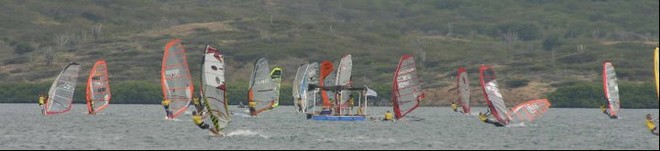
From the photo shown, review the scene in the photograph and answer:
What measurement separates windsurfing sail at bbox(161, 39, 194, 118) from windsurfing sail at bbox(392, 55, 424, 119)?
28.5 m

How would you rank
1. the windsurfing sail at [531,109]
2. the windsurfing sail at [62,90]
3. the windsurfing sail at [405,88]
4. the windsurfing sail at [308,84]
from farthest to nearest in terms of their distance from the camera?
the windsurfing sail at [62,90] → the windsurfing sail at [308,84] → the windsurfing sail at [405,88] → the windsurfing sail at [531,109]

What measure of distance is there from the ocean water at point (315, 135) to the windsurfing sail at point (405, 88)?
Answer: 6.06ft

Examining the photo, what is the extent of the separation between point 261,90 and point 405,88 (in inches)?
795

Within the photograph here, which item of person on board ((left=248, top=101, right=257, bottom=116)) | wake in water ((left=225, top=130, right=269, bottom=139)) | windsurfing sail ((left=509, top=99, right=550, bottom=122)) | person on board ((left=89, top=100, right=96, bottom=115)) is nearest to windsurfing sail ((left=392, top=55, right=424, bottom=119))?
windsurfing sail ((left=509, top=99, right=550, bottom=122))

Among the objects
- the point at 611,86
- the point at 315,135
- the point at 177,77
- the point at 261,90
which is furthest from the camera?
the point at 611,86

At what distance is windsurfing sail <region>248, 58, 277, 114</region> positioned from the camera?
128 m

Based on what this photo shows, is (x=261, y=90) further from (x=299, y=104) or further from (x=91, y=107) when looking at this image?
(x=91, y=107)

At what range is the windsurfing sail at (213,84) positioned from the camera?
8019 centimetres

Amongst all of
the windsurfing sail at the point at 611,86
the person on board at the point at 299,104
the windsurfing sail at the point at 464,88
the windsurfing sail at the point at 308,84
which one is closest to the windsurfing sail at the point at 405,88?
the windsurfing sail at the point at 308,84

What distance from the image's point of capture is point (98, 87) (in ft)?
438

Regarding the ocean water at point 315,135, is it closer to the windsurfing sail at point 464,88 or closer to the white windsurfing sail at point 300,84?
the white windsurfing sail at point 300,84

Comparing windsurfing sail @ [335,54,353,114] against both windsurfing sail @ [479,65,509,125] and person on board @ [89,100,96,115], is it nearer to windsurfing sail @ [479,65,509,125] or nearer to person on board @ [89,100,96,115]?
windsurfing sail @ [479,65,509,125]

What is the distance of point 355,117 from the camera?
383 ft

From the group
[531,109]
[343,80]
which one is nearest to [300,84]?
[343,80]
